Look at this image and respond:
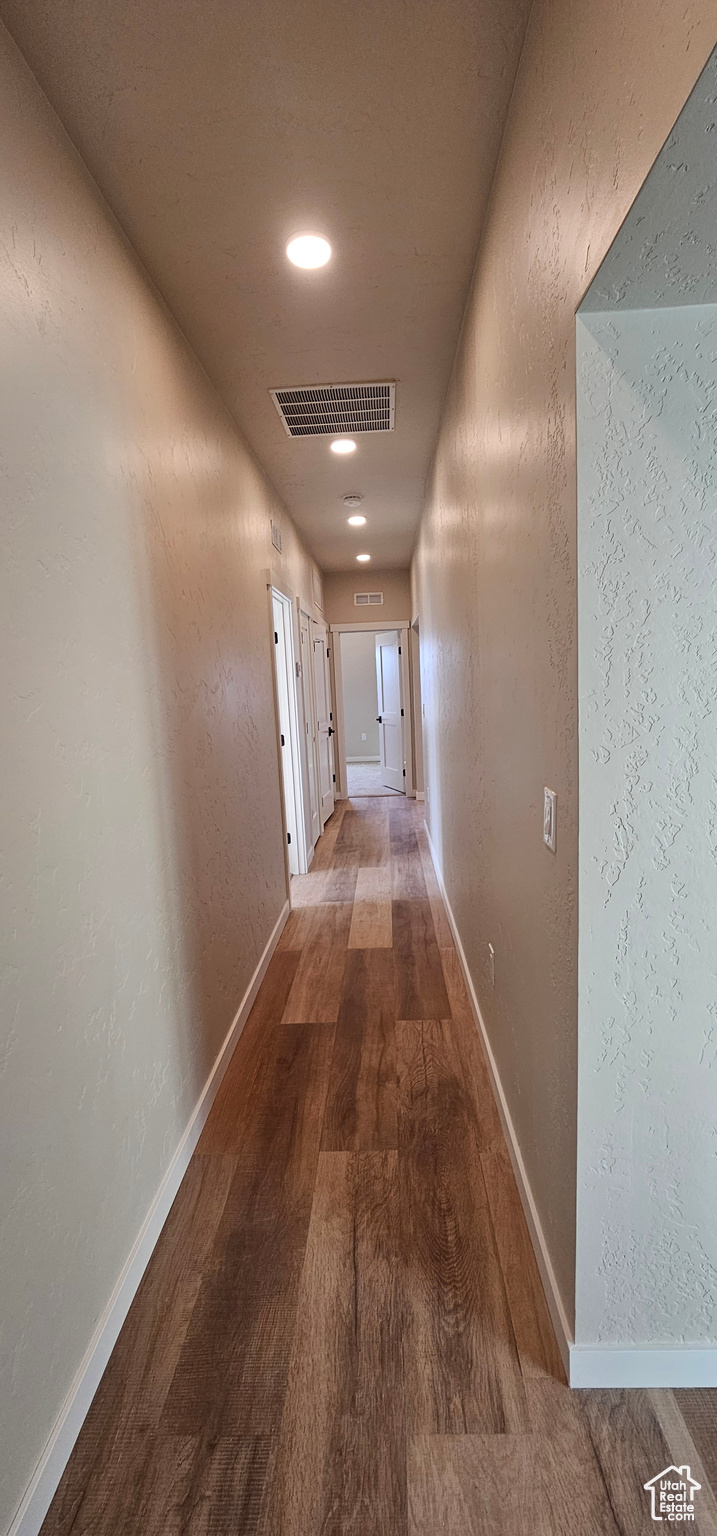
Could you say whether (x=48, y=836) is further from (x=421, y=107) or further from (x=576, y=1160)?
(x=421, y=107)

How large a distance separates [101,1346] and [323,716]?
5.67m

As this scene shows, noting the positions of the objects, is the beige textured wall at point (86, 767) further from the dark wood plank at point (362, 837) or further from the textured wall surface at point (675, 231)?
the dark wood plank at point (362, 837)

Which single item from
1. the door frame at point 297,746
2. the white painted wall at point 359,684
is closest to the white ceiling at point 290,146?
the door frame at point 297,746

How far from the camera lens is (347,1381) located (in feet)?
4.34

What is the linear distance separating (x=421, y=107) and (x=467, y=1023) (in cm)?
271

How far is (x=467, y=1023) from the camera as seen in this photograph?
104 inches

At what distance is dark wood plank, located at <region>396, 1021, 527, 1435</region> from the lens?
127cm

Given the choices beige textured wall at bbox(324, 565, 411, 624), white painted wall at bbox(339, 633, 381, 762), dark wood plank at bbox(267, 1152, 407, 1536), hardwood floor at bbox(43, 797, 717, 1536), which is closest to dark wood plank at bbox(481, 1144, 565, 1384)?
hardwood floor at bbox(43, 797, 717, 1536)

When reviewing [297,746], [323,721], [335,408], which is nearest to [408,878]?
[297,746]

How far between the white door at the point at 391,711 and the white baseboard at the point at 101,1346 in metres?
5.90

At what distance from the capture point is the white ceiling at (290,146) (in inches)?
49.6

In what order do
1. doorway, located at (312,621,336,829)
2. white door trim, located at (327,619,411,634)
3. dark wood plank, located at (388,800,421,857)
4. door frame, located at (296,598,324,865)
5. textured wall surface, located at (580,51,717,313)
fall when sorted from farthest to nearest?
white door trim, located at (327,619,411,634)
doorway, located at (312,621,336,829)
dark wood plank, located at (388,800,421,857)
door frame, located at (296,598,324,865)
textured wall surface, located at (580,51,717,313)

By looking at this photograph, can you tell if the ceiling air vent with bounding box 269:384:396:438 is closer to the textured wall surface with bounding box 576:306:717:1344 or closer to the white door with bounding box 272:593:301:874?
the white door with bounding box 272:593:301:874

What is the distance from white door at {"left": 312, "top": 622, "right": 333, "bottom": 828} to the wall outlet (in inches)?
190
